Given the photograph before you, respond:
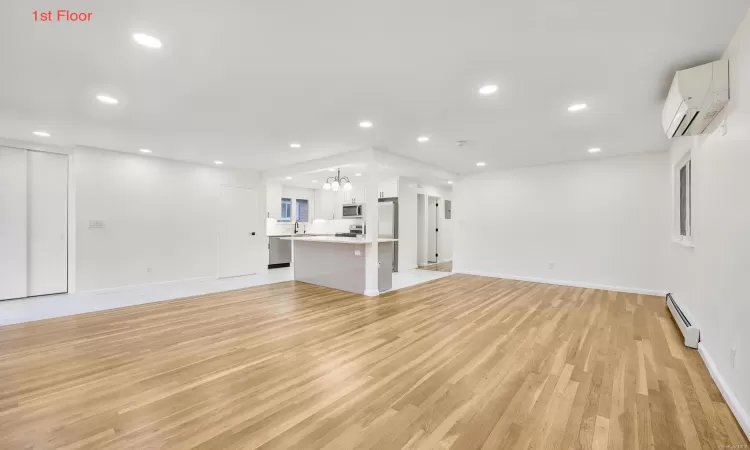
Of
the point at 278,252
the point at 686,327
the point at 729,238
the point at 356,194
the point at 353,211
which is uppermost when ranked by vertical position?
the point at 356,194

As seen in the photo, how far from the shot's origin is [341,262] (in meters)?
5.61

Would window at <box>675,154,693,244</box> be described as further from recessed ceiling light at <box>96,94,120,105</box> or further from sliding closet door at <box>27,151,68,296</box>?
sliding closet door at <box>27,151,68,296</box>

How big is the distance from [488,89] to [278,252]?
7.05 meters

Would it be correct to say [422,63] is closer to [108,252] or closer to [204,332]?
[204,332]

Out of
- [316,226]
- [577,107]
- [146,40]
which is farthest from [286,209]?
[577,107]

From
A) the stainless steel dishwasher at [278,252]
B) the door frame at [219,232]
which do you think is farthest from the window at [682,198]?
the stainless steel dishwasher at [278,252]

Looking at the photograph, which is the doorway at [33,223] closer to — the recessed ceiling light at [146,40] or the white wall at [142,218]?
the white wall at [142,218]

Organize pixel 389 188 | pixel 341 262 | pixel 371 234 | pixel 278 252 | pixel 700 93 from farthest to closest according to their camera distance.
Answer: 1. pixel 278 252
2. pixel 389 188
3. pixel 341 262
4. pixel 371 234
5. pixel 700 93

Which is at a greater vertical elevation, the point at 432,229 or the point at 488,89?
the point at 488,89

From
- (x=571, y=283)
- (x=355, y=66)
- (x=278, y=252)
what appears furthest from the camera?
(x=278, y=252)

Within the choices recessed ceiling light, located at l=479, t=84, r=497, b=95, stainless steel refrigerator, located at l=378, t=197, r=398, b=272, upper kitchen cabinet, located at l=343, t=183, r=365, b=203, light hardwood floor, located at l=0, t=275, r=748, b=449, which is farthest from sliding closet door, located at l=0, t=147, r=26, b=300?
recessed ceiling light, located at l=479, t=84, r=497, b=95

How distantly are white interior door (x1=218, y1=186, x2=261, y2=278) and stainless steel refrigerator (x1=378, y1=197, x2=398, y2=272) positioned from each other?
3.12 m

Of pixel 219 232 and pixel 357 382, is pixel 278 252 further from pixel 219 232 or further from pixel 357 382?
pixel 357 382

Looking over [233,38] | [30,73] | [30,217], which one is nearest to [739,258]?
[233,38]
